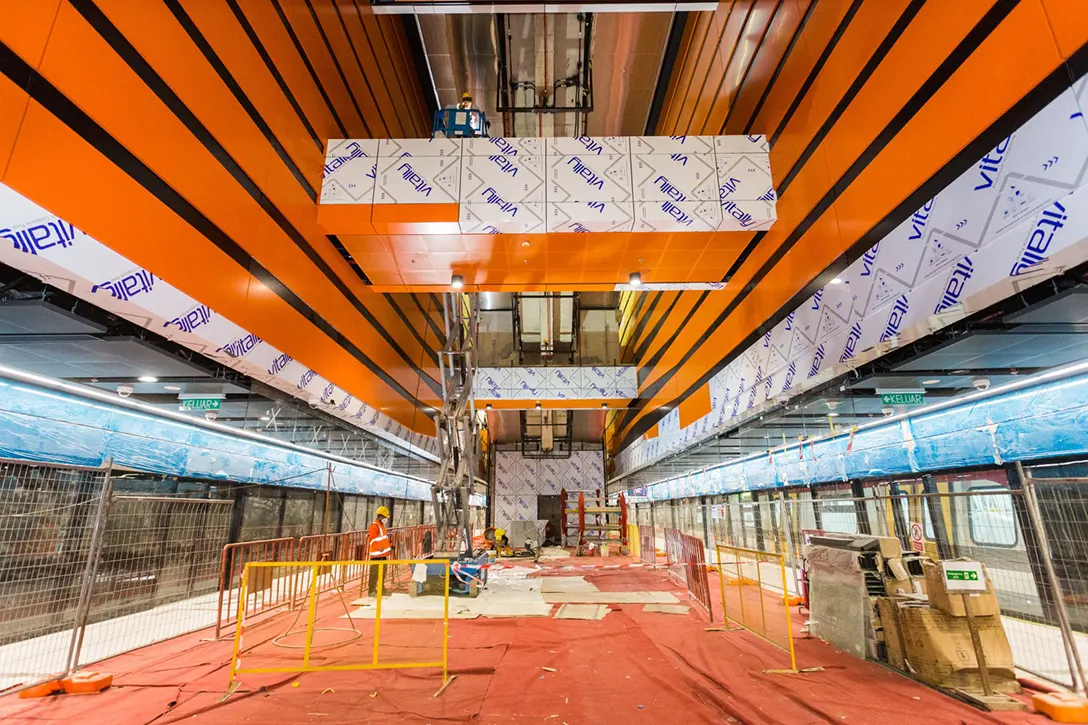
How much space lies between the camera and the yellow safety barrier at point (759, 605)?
5.74m

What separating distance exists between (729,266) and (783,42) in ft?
10.8

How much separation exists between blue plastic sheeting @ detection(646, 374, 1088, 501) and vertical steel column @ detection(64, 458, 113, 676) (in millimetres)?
9355

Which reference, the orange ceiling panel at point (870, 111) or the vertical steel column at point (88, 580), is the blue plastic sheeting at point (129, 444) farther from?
the orange ceiling panel at point (870, 111)

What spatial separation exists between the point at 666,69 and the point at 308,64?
752 cm

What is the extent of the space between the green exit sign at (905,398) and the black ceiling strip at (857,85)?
333 cm

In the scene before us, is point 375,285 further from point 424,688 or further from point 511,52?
point 424,688

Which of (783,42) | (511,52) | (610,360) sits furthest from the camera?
(610,360)

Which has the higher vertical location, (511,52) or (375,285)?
(511,52)

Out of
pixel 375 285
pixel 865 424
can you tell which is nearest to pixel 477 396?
pixel 375 285

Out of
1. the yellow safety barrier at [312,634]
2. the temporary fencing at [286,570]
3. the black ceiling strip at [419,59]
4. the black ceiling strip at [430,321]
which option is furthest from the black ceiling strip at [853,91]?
the black ceiling strip at [430,321]

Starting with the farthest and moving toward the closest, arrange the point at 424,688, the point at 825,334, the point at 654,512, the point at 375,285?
the point at 654,512, the point at 375,285, the point at 825,334, the point at 424,688

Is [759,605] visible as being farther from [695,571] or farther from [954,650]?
[954,650]

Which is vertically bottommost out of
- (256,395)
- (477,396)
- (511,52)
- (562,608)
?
(562,608)

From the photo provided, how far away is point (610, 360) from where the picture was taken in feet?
81.6
